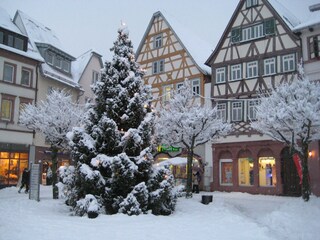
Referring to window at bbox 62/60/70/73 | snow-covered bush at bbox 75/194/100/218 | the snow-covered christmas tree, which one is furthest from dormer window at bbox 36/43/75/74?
snow-covered bush at bbox 75/194/100/218

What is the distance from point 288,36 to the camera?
27641 millimetres

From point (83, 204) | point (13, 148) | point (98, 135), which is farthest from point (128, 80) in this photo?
point (13, 148)

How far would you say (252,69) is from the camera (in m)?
29.2

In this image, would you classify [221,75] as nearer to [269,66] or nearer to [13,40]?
[269,66]

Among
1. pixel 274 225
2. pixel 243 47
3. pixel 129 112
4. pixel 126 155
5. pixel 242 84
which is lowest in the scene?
pixel 274 225

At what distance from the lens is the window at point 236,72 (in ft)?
98.4

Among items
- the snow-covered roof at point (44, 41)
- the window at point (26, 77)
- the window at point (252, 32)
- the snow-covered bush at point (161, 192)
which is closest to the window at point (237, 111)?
the window at point (252, 32)

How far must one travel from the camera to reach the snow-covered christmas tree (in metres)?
14.6

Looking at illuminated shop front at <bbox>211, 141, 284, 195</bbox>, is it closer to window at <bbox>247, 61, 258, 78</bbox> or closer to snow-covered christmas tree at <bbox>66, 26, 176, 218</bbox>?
window at <bbox>247, 61, 258, 78</bbox>

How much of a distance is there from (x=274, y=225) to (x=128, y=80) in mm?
7978

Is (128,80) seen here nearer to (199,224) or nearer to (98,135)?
(98,135)

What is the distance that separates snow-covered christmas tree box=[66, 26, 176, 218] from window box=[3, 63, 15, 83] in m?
16.3

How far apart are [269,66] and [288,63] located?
1416 millimetres

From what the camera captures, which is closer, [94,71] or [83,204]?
[83,204]
